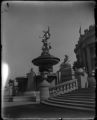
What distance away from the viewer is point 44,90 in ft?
8.79

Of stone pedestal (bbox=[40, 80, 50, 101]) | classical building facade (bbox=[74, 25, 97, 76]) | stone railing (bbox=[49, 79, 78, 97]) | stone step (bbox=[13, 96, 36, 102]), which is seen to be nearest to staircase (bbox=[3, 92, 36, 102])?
stone step (bbox=[13, 96, 36, 102])

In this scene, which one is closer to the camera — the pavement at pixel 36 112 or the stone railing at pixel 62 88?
the pavement at pixel 36 112

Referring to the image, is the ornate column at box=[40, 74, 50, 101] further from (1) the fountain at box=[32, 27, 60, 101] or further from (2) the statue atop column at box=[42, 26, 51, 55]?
(2) the statue atop column at box=[42, 26, 51, 55]

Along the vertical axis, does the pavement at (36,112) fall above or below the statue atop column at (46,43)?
below

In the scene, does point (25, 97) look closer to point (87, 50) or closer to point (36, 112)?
point (36, 112)

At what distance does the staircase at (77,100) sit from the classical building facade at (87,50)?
266 millimetres

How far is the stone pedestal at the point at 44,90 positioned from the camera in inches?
104

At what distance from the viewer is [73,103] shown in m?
2.57

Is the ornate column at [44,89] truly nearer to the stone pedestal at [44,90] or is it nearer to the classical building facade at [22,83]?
the stone pedestal at [44,90]

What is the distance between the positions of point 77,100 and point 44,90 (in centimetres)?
45

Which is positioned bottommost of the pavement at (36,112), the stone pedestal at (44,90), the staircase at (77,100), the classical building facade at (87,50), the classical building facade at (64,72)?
the pavement at (36,112)

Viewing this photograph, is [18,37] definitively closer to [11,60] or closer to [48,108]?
[11,60]

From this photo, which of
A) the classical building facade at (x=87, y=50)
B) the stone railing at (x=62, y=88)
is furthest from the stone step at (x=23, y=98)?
the classical building facade at (x=87, y=50)

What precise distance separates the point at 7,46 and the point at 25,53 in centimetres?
26
